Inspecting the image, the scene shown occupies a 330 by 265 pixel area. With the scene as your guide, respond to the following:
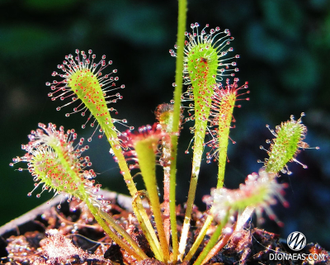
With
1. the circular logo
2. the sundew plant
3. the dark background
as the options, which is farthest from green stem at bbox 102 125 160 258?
the dark background

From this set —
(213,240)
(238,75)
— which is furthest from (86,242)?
(238,75)

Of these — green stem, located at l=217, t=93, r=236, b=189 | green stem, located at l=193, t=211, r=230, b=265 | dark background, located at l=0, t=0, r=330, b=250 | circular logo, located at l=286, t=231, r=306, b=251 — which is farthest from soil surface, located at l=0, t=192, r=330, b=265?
dark background, located at l=0, t=0, r=330, b=250

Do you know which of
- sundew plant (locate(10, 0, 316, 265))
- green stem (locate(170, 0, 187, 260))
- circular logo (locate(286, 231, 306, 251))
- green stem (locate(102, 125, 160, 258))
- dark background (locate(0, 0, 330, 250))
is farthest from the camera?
dark background (locate(0, 0, 330, 250))

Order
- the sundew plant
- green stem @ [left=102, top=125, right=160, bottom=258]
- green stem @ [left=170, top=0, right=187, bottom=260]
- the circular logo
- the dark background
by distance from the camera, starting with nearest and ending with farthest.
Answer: green stem @ [left=170, top=0, right=187, bottom=260]
the sundew plant
green stem @ [left=102, top=125, right=160, bottom=258]
the circular logo
the dark background

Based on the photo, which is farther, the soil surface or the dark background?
the dark background

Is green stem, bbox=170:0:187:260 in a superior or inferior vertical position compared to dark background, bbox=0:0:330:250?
inferior

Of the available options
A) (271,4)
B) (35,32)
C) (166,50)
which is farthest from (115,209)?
(35,32)

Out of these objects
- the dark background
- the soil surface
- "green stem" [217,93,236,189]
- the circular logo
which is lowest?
the soil surface

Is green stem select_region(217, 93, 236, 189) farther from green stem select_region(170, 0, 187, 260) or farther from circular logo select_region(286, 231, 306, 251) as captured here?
circular logo select_region(286, 231, 306, 251)

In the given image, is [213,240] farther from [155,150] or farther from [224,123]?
[224,123]

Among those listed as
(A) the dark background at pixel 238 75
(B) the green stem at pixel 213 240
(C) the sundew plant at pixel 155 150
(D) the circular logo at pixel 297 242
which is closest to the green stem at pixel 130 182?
(C) the sundew plant at pixel 155 150

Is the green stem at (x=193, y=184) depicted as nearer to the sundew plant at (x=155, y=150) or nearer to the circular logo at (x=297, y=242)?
the sundew plant at (x=155, y=150)
